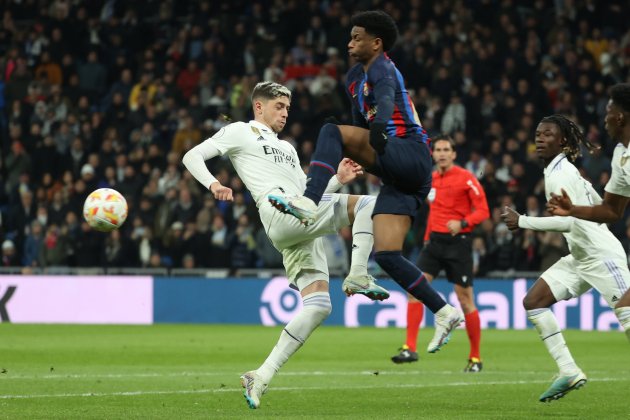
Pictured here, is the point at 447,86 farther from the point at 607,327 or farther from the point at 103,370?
the point at 103,370

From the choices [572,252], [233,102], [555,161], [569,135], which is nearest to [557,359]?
[572,252]

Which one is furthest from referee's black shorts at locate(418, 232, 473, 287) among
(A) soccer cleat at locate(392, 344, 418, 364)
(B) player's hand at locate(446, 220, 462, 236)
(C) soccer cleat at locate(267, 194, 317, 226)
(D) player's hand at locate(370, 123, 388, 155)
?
(C) soccer cleat at locate(267, 194, 317, 226)

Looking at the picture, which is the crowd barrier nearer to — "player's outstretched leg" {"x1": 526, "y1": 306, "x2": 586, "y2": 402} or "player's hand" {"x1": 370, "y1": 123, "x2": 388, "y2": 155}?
"player's outstretched leg" {"x1": 526, "y1": 306, "x2": 586, "y2": 402}

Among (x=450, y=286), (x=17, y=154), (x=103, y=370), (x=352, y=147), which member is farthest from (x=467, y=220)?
(x=17, y=154)

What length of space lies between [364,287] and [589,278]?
2241 mm

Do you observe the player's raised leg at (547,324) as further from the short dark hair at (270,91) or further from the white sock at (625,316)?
the short dark hair at (270,91)

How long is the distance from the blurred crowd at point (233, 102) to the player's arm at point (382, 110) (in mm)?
11663

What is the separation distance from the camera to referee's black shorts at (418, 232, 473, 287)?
1324 centimetres

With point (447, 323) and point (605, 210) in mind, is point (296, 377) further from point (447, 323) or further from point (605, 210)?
point (605, 210)

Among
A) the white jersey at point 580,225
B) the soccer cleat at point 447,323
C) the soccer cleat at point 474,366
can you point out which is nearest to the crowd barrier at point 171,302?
the soccer cleat at point 474,366

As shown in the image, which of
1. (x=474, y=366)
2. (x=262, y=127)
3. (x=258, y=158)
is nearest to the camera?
(x=258, y=158)

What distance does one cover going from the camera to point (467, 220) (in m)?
13.2

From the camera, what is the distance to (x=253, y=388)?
27.1ft

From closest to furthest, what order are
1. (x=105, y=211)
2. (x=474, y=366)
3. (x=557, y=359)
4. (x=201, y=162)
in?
1. (x=201, y=162)
2. (x=557, y=359)
3. (x=105, y=211)
4. (x=474, y=366)
